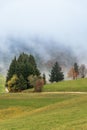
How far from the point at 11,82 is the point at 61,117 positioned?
10647cm

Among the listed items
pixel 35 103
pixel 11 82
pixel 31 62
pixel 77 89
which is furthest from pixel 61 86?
pixel 35 103

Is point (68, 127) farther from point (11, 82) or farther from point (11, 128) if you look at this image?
point (11, 82)

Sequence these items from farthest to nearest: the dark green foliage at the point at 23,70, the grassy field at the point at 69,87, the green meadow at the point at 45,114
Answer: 1. the dark green foliage at the point at 23,70
2. the grassy field at the point at 69,87
3. the green meadow at the point at 45,114

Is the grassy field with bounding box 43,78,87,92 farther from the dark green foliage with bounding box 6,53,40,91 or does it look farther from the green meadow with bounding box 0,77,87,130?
the dark green foliage with bounding box 6,53,40,91

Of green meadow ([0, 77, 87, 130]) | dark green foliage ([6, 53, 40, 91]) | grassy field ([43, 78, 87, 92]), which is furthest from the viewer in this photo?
dark green foliage ([6, 53, 40, 91])

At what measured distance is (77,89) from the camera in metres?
120

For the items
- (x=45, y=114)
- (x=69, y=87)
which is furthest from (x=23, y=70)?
(x=45, y=114)

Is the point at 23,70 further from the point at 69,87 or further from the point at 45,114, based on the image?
the point at 45,114

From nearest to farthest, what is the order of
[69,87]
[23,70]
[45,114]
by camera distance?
[45,114] → [69,87] → [23,70]

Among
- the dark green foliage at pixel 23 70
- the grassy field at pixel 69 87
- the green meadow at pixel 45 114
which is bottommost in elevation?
the green meadow at pixel 45 114

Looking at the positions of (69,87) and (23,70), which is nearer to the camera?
(69,87)

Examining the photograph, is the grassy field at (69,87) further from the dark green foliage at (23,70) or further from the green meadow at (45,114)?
the dark green foliage at (23,70)

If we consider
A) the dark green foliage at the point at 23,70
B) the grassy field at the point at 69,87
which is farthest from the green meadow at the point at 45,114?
the dark green foliage at the point at 23,70

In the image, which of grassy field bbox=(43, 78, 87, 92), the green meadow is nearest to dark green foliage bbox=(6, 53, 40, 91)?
grassy field bbox=(43, 78, 87, 92)
